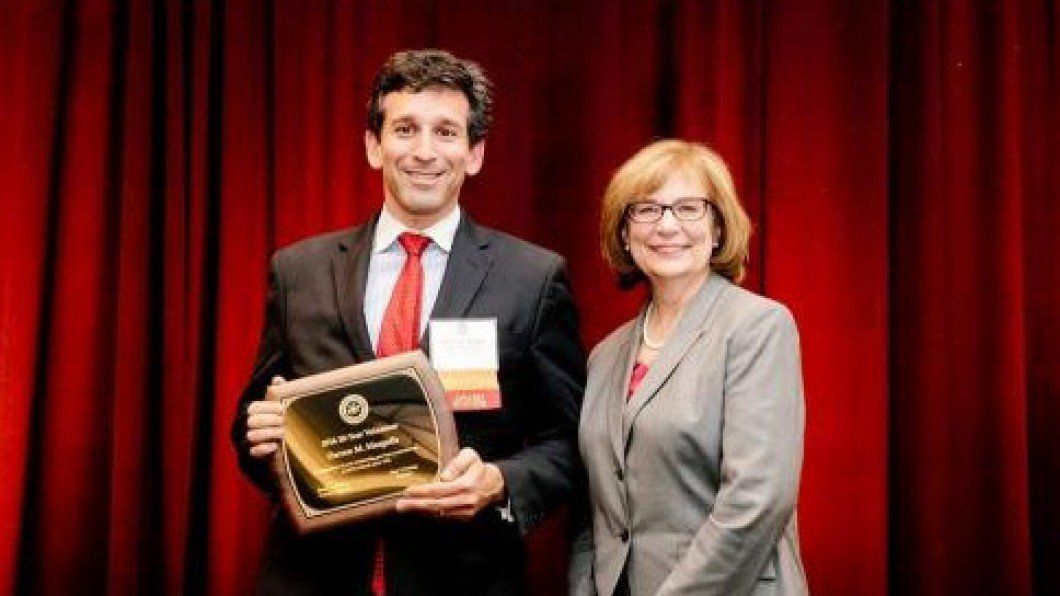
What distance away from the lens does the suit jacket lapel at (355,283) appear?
5.80 feet

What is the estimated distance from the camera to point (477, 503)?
169 centimetres

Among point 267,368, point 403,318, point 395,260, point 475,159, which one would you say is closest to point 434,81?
point 475,159

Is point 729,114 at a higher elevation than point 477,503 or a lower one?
higher

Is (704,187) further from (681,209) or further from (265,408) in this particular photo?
(265,408)

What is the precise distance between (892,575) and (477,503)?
1362 mm

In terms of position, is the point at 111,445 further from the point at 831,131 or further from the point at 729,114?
the point at 831,131

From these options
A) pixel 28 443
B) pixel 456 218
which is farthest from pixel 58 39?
pixel 456 218

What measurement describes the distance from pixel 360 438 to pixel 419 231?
0.40 m

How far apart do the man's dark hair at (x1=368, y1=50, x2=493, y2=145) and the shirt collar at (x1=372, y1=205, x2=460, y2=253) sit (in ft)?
0.50

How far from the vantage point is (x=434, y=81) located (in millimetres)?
1900

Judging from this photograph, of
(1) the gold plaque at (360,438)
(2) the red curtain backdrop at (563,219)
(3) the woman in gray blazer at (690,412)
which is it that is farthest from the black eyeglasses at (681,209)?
(2) the red curtain backdrop at (563,219)

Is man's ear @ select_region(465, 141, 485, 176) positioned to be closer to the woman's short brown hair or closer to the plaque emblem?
the woman's short brown hair

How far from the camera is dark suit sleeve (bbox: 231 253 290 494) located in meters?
1.88

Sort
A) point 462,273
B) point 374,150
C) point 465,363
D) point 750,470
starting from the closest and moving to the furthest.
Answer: point 750,470 → point 465,363 → point 462,273 → point 374,150
